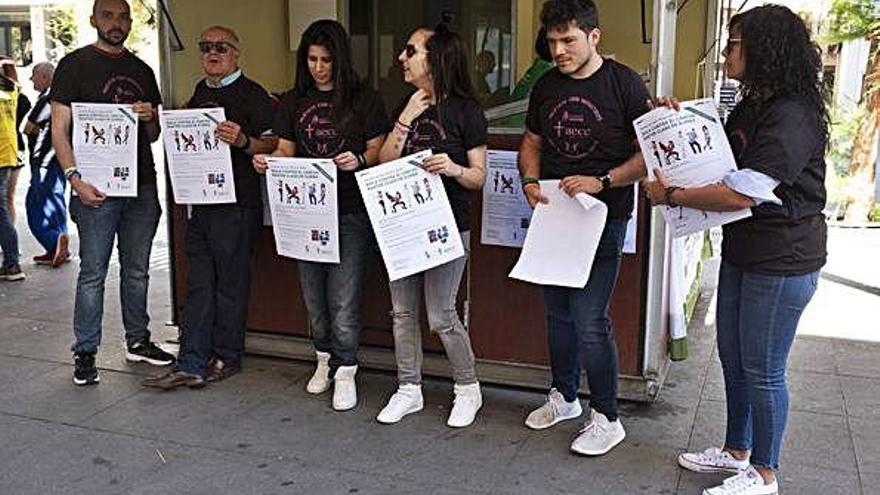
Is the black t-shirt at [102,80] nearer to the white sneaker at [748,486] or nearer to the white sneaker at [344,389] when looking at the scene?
the white sneaker at [344,389]

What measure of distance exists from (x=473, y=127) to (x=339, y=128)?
58 cm

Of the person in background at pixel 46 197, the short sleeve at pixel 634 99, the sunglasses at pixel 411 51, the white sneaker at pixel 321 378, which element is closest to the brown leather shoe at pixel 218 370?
the white sneaker at pixel 321 378

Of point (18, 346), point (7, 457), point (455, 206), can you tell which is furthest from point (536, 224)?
point (18, 346)

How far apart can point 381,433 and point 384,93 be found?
2.87 meters

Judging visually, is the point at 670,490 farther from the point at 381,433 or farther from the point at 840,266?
the point at 840,266

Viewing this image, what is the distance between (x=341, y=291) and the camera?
3.84 meters

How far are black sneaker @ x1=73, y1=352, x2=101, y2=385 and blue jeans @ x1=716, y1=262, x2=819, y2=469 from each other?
9.61ft

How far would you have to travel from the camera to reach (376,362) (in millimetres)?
4371

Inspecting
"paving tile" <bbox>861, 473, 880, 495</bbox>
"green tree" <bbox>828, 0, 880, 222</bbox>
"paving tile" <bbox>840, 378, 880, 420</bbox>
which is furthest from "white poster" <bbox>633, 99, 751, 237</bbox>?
"green tree" <bbox>828, 0, 880, 222</bbox>

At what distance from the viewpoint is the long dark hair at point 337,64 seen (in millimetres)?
3615

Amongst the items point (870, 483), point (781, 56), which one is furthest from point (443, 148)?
point (870, 483)

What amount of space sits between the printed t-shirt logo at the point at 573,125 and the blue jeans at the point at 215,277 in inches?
62.6

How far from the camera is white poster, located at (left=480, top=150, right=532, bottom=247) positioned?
12.5 ft

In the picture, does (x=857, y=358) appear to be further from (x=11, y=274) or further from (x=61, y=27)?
(x=61, y=27)
